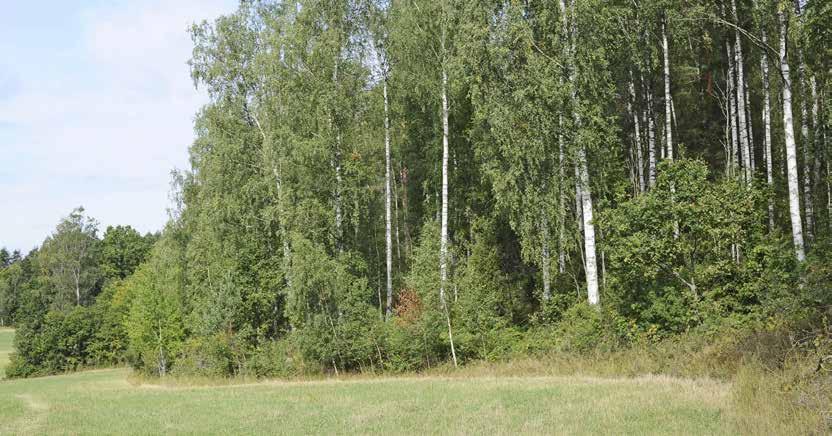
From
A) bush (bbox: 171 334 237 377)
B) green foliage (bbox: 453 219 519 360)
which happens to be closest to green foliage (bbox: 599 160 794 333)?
green foliage (bbox: 453 219 519 360)

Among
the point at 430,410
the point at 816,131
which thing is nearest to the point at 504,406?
the point at 430,410

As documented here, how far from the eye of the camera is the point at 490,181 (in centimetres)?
2631

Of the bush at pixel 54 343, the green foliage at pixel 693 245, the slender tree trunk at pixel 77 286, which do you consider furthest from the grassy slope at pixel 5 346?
the green foliage at pixel 693 245

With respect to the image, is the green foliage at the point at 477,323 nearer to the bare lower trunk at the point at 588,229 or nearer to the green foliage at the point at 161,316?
the bare lower trunk at the point at 588,229

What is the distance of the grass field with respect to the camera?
10992 mm

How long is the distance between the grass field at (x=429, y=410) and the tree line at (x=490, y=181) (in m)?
4.16

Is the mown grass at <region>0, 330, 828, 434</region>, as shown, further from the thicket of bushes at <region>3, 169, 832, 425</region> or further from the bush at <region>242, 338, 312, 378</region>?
the bush at <region>242, 338, 312, 378</region>

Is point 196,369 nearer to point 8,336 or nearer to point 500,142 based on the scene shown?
point 500,142

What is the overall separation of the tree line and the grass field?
4.16 m

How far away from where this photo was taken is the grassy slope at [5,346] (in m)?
64.0

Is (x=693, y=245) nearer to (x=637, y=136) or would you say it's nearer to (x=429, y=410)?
(x=637, y=136)

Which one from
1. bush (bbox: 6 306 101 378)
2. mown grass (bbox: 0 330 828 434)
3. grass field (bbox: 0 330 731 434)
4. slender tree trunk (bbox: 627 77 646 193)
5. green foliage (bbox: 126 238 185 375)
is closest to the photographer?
mown grass (bbox: 0 330 828 434)

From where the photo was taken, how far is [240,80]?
32.6 meters

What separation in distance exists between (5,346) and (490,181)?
78973 millimetres
